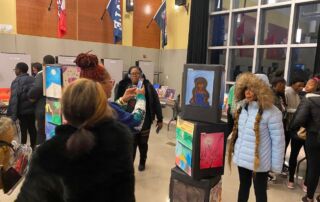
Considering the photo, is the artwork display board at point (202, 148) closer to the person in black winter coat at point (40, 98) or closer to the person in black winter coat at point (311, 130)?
the person in black winter coat at point (311, 130)

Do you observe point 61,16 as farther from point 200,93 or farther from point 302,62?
point 302,62

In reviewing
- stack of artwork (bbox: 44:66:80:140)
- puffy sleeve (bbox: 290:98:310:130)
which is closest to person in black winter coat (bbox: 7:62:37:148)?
stack of artwork (bbox: 44:66:80:140)

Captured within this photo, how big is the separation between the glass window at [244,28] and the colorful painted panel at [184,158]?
15.2ft

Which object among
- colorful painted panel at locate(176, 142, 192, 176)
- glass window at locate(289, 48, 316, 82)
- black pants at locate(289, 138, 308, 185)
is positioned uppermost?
glass window at locate(289, 48, 316, 82)

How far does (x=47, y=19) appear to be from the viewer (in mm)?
6078

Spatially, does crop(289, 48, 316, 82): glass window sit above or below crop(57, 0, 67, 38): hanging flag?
below

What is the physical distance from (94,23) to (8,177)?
5.69 meters

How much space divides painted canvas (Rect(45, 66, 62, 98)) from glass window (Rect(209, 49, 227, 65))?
4.99 m

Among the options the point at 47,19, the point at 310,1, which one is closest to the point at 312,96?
the point at 310,1

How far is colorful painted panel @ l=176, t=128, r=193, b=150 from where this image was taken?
7.33ft

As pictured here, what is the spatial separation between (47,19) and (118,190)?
5.88 m

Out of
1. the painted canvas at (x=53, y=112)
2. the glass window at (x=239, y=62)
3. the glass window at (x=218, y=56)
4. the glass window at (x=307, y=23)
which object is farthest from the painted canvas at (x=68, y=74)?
the glass window at (x=218, y=56)

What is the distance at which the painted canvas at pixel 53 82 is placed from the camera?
2.70 m

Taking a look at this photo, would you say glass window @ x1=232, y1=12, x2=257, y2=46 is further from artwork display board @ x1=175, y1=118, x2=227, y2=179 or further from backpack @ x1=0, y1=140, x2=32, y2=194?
backpack @ x1=0, y1=140, x2=32, y2=194
